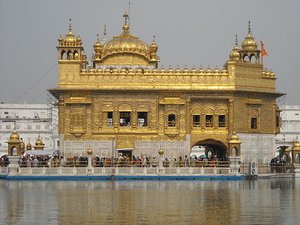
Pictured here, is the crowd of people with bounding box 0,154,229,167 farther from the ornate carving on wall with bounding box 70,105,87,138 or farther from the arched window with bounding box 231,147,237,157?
the ornate carving on wall with bounding box 70,105,87,138

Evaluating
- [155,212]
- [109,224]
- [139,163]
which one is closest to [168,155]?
[139,163]

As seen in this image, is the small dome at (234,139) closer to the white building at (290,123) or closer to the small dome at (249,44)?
the small dome at (249,44)

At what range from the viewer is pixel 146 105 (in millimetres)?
46406

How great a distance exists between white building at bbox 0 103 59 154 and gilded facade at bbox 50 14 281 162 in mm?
57209

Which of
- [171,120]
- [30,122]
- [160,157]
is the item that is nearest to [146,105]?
[171,120]

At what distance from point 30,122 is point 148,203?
8169cm

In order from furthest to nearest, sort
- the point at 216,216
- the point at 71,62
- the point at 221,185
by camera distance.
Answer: the point at 71,62
the point at 221,185
the point at 216,216

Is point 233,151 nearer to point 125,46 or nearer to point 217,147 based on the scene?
point 217,147

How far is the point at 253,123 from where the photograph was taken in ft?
156

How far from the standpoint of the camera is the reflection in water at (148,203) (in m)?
21.9

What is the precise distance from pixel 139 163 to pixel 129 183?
432 centimetres

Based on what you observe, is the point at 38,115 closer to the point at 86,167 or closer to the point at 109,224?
the point at 86,167

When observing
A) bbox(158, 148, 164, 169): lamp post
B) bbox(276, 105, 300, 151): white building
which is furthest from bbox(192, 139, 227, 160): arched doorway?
bbox(276, 105, 300, 151): white building

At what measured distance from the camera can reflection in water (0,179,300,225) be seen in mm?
21906
